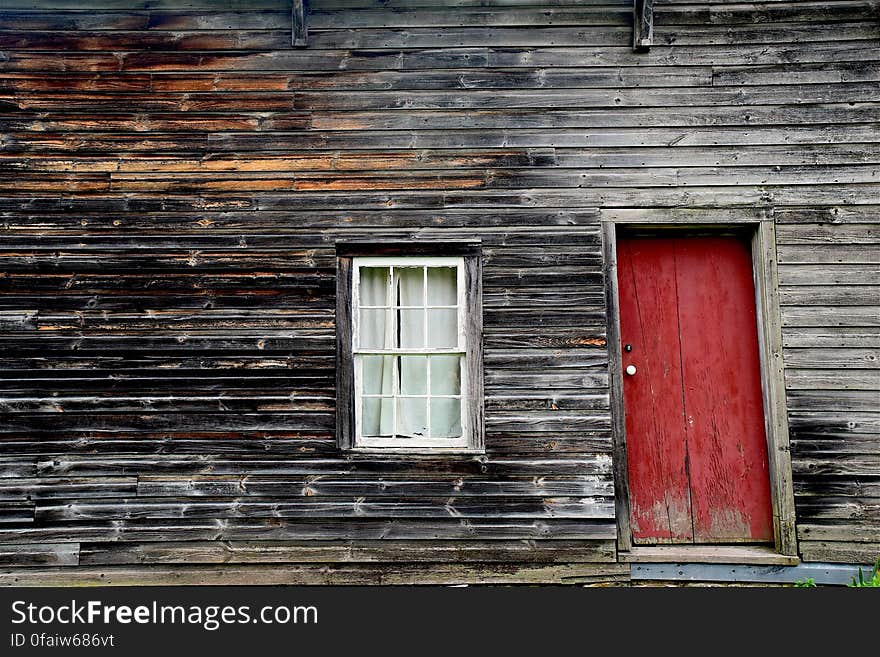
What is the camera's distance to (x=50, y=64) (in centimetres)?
559

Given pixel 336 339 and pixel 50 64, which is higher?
pixel 50 64

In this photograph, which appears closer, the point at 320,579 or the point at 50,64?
the point at 320,579

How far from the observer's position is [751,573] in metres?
5.14

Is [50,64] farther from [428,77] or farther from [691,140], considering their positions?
[691,140]

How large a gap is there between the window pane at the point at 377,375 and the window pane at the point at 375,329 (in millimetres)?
105

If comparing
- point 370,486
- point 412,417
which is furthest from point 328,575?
point 412,417

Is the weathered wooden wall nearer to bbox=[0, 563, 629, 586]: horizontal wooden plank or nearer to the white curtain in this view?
bbox=[0, 563, 629, 586]: horizontal wooden plank

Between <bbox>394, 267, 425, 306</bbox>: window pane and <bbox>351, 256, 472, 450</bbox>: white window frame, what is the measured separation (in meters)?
0.05

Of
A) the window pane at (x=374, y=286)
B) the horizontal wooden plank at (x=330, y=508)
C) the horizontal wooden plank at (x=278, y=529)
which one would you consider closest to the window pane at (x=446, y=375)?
the window pane at (x=374, y=286)

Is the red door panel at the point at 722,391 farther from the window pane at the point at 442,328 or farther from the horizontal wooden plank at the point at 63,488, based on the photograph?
the horizontal wooden plank at the point at 63,488

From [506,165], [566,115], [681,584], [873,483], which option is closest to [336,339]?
[506,165]

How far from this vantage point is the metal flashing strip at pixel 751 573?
512cm

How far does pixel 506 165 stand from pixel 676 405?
7.70ft

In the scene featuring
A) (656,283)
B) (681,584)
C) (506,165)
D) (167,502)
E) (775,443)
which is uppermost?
(506,165)
